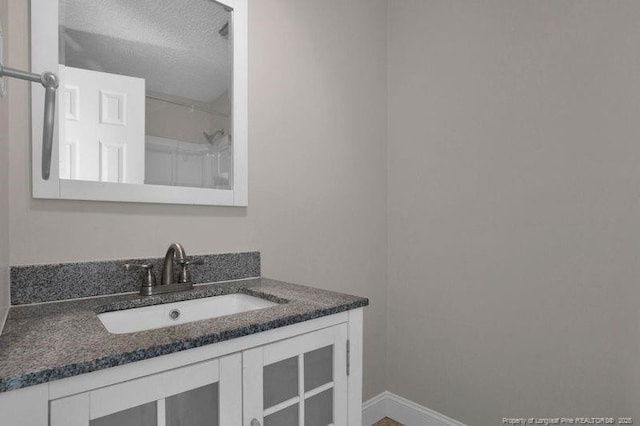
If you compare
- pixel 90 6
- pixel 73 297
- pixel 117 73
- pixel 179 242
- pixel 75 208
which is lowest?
pixel 73 297

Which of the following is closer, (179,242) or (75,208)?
(75,208)

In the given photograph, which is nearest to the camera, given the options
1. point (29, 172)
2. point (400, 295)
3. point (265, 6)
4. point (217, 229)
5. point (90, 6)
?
point (29, 172)

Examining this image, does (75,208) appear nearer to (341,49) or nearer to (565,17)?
(341,49)

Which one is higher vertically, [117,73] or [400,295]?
[117,73]

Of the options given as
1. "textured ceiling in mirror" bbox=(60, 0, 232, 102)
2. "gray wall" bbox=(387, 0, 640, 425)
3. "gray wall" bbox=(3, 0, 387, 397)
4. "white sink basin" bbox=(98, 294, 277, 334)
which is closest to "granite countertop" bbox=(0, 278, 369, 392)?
"white sink basin" bbox=(98, 294, 277, 334)

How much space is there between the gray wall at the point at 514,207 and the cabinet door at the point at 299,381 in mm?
989

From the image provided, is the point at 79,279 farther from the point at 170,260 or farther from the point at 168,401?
the point at 168,401

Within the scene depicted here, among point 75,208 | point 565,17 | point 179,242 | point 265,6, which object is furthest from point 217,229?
point 565,17

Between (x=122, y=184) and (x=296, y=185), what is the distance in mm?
757

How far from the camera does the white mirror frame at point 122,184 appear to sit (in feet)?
3.62

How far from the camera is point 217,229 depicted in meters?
1.50

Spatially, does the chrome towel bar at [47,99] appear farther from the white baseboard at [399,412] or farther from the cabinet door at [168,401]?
the white baseboard at [399,412]

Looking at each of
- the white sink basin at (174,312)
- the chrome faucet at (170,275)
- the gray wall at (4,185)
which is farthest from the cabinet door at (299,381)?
the gray wall at (4,185)

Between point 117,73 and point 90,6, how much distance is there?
0.71ft
